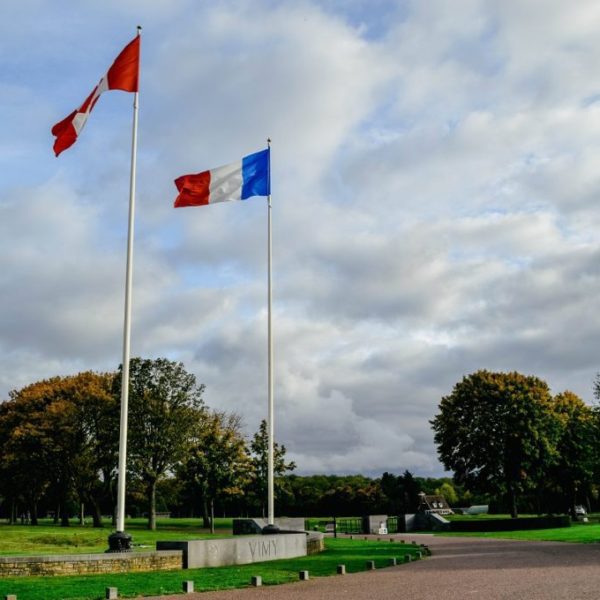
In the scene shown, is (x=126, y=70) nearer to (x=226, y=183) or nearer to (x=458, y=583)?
(x=226, y=183)

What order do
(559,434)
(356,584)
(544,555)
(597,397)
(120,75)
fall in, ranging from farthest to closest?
(559,434) → (597,397) → (544,555) → (120,75) → (356,584)

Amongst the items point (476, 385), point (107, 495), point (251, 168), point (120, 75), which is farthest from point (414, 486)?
point (120, 75)

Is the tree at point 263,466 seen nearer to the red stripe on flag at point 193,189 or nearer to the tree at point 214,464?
the tree at point 214,464

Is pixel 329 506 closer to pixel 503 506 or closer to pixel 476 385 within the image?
pixel 503 506

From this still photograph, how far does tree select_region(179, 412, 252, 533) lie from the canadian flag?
116 feet

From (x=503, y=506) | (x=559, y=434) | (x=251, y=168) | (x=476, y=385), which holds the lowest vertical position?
(x=503, y=506)

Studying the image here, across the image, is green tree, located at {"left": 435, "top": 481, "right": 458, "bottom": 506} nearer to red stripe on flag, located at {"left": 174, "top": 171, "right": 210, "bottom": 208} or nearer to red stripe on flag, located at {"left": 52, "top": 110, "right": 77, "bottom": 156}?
red stripe on flag, located at {"left": 174, "top": 171, "right": 210, "bottom": 208}

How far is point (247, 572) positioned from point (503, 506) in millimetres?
83426

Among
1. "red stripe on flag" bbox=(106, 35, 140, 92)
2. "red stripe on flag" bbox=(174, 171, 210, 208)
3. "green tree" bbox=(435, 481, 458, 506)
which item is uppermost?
"red stripe on flag" bbox=(106, 35, 140, 92)

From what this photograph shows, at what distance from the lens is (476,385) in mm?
60125

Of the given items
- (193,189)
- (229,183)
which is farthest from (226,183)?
(193,189)

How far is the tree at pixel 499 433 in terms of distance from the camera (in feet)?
188

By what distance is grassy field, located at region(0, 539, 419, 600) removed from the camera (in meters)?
15.6

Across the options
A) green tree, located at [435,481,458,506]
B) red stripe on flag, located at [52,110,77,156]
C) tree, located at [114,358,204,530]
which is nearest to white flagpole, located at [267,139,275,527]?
red stripe on flag, located at [52,110,77,156]
